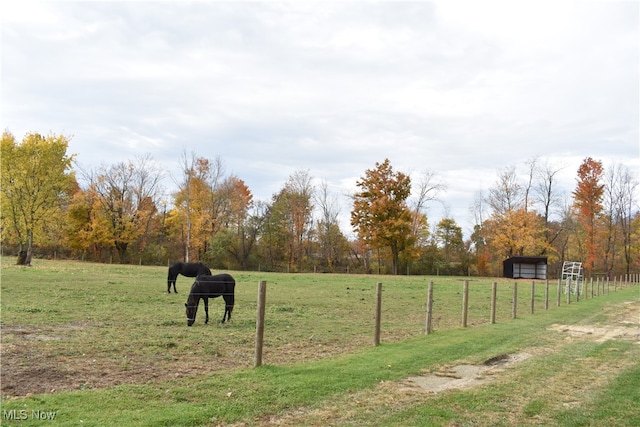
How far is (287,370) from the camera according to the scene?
745 cm

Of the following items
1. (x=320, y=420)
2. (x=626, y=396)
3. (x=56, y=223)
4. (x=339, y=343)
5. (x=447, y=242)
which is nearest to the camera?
(x=320, y=420)

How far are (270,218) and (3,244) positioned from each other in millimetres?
33284

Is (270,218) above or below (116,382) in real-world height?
above

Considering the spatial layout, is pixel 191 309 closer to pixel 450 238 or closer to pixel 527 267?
pixel 527 267

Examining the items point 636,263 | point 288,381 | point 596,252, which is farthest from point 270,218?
point 288,381

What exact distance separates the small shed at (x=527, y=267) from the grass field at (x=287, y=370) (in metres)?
39.9

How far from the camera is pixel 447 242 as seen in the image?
6538 centimetres

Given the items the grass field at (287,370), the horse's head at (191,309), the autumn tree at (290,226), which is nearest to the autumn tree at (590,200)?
the autumn tree at (290,226)

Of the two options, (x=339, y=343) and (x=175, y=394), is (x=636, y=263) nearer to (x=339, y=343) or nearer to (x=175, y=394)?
(x=339, y=343)

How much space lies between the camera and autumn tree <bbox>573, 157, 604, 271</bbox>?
60.0 meters

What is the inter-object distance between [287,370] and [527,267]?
5107cm

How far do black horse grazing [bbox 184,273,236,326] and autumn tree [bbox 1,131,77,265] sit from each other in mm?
28261

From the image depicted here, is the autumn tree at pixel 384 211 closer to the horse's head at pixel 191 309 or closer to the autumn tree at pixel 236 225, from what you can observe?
the autumn tree at pixel 236 225

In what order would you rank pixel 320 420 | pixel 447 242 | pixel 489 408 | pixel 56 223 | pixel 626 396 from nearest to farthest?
1. pixel 320 420
2. pixel 489 408
3. pixel 626 396
4. pixel 56 223
5. pixel 447 242
